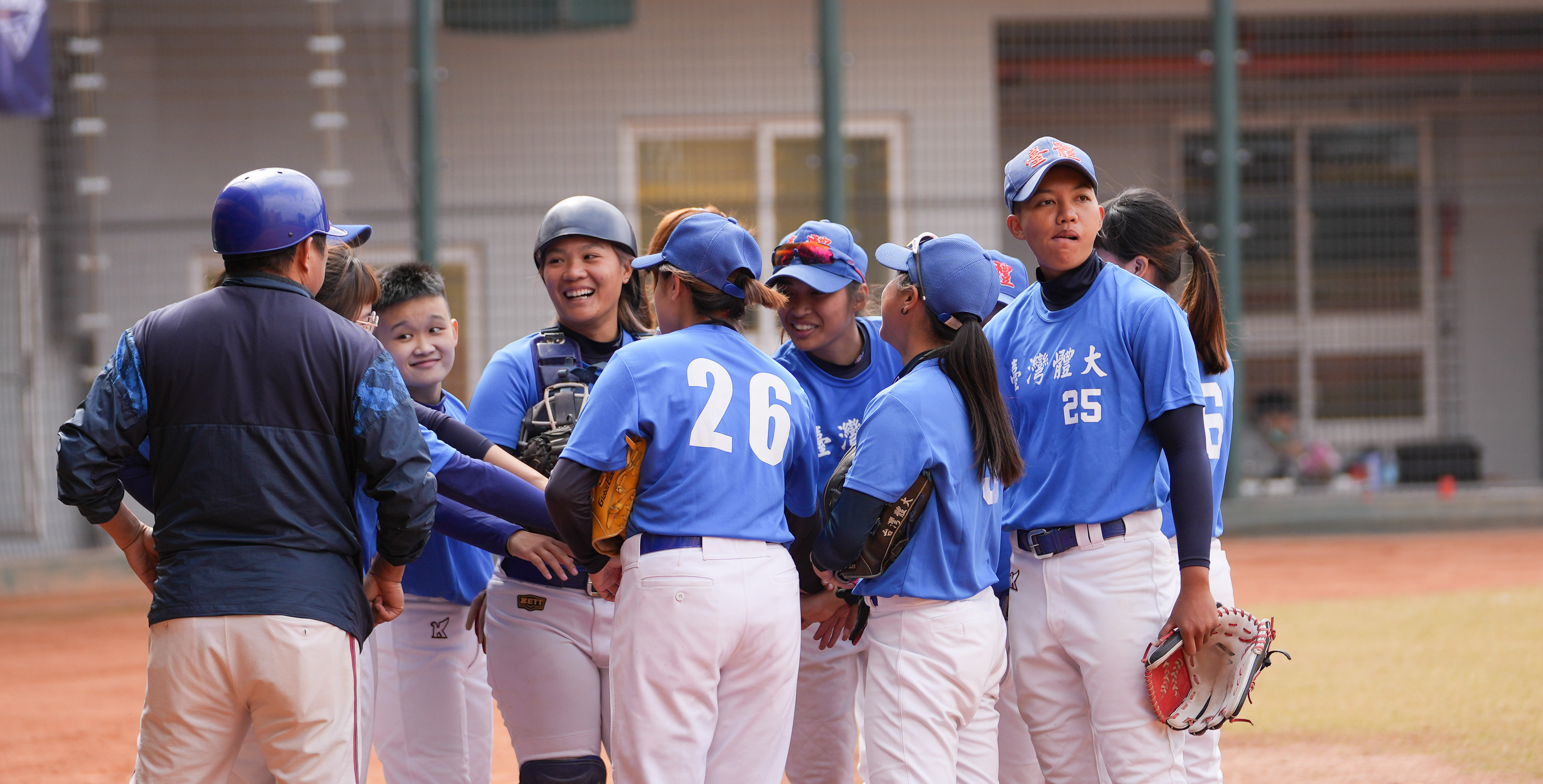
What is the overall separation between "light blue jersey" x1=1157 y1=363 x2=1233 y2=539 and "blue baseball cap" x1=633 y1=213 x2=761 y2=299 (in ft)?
3.79

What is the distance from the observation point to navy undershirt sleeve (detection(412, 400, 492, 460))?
316 cm

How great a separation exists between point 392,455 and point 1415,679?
5184mm

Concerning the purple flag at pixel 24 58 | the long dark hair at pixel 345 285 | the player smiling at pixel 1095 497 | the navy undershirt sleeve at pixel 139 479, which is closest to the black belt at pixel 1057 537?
the player smiling at pixel 1095 497

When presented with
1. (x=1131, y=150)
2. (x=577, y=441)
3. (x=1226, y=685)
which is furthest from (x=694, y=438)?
(x=1131, y=150)

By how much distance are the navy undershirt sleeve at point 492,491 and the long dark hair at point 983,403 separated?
100 cm

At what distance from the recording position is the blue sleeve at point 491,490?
9.77 ft

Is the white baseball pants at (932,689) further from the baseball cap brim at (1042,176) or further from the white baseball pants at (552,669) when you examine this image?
the baseball cap brim at (1042,176)

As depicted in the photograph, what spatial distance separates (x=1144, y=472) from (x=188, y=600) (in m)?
2.06

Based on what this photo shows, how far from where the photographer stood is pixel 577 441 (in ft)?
8.94

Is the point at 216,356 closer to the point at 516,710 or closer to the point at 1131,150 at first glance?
the point at 516,710

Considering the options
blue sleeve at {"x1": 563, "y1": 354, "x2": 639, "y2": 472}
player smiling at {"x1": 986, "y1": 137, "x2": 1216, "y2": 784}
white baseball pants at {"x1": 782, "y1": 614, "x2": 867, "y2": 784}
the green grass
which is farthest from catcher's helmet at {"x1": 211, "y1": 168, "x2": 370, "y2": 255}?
the green grass

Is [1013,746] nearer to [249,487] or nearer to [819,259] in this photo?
[819,259]

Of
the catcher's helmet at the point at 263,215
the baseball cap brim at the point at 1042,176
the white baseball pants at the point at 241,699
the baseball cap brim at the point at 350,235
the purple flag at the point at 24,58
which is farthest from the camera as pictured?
the purple flag at the point at 24,58

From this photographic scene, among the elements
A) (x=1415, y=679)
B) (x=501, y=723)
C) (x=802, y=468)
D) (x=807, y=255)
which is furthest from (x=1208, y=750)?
(x=501, y=723)
